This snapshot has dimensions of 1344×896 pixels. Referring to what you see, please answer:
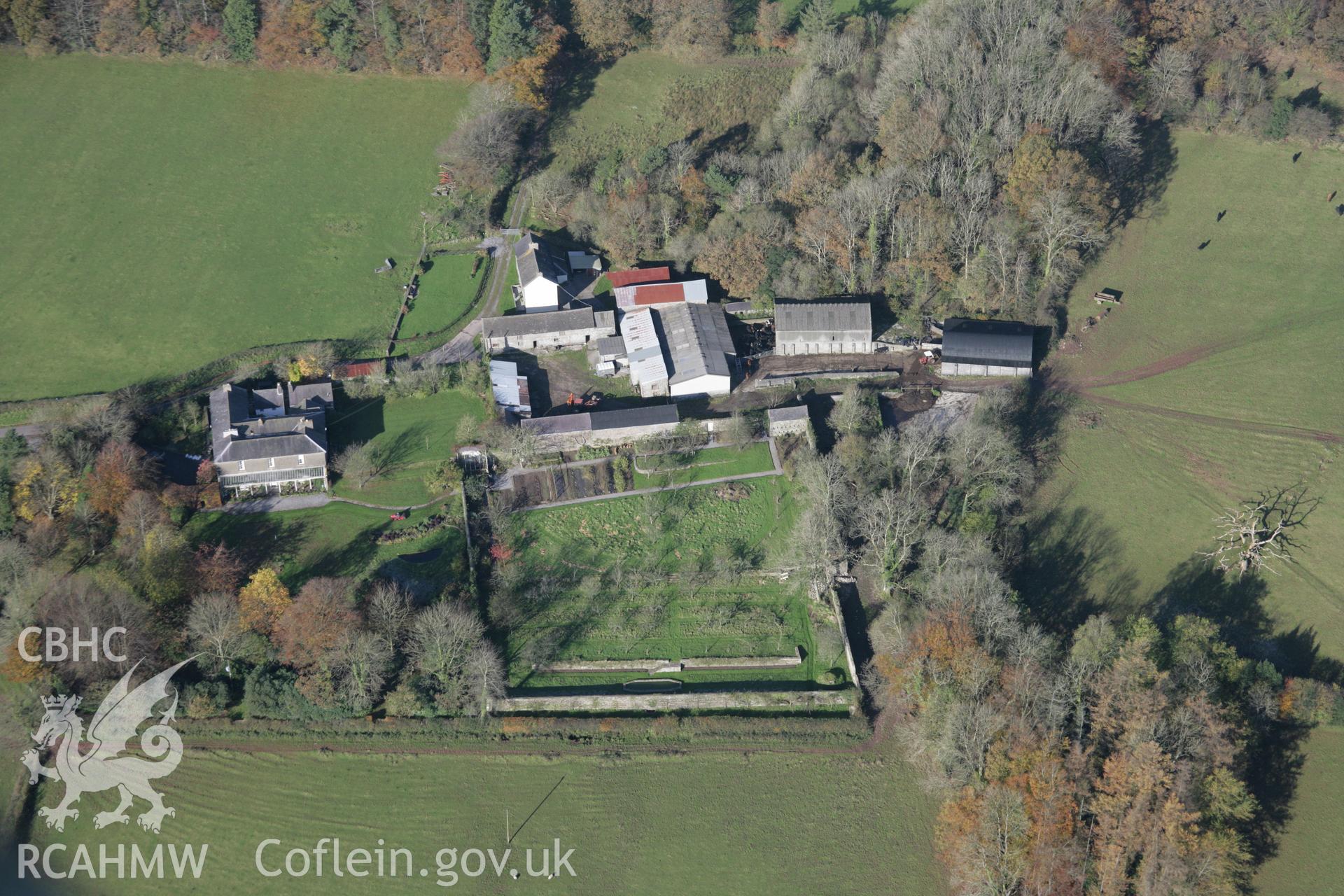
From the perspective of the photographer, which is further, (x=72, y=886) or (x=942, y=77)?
(x=942, y=77)

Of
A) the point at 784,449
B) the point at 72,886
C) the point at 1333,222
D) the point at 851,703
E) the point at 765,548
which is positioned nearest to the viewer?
the point at 72,886

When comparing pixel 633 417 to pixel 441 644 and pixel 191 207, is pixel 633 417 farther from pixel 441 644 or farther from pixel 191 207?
pixel 191 207

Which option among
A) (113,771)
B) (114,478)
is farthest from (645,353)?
(113,771)

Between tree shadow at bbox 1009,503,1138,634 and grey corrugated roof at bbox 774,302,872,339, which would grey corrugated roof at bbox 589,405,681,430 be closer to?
grey corrugated roof at bbox 774,302,872,339

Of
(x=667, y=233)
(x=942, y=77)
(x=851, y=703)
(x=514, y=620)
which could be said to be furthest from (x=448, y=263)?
(x=851, y=703)

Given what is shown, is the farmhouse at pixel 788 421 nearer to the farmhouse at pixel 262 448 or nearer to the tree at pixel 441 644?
the tree at pixel 441 644

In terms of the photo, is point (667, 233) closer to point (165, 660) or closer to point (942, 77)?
point (942, 77)

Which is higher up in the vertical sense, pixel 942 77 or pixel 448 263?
pixel 942 77
